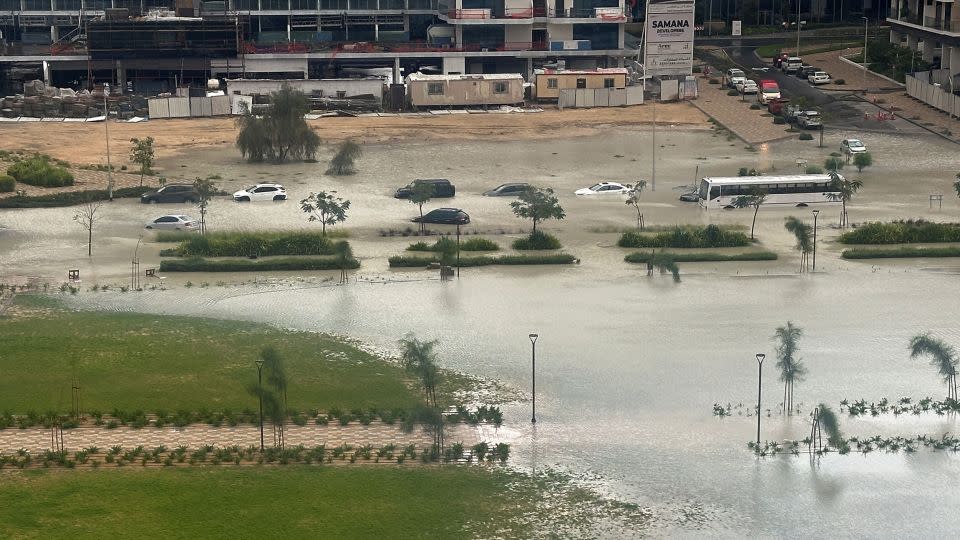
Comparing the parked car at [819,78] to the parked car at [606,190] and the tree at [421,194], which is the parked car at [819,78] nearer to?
the parked car at [606,190]

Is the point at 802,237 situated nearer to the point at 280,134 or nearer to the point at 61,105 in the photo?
the point at 280,134

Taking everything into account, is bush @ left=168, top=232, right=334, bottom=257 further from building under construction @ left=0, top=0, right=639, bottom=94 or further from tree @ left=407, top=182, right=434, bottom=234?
building under construction @ left=0, top=0, right=639, bottom=94

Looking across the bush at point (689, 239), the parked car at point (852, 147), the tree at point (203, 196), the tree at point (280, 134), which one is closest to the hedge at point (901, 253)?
the bush at point (689, 239)

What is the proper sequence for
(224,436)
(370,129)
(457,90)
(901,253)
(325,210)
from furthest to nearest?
(457,90)
(370,129)
(325,210)
(901,253)
(224,436)

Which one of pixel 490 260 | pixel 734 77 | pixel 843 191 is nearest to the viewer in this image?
pixel 490 260

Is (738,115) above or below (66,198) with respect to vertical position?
above

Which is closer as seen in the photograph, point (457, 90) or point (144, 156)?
point (144, 156)

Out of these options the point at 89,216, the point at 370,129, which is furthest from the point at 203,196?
the point at 370,129
